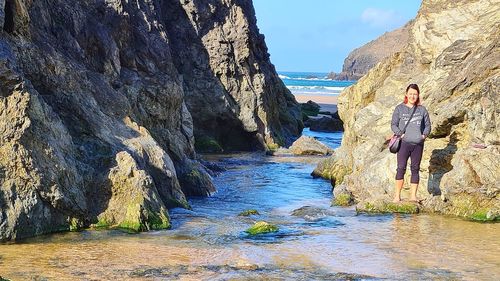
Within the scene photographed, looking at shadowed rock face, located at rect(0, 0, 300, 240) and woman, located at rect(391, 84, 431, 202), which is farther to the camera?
woman, located at rect(391, 84, 431, 202)

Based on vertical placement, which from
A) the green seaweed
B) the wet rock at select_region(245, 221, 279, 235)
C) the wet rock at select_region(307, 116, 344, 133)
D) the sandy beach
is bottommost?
the wet rock at select_region(245, 221, 279, 235)

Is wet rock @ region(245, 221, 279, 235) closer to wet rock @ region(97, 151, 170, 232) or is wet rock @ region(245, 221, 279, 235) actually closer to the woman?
wet rock @ region(97, 151, 170, 232)

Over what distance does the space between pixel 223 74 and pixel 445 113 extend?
24758 mm

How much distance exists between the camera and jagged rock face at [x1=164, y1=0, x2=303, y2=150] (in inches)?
1519

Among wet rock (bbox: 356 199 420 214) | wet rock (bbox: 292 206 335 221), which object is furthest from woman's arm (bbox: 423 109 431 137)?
wet rock (bbox: 292 206 335 221)

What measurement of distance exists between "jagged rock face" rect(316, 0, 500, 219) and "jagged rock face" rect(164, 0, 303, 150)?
14858mm

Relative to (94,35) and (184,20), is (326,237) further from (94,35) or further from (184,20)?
(184,20)

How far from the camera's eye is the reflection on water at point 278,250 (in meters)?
9.70

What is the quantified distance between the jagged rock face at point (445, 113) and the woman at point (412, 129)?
0.75 metres

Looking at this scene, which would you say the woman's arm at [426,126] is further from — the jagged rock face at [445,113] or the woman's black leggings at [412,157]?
the jagged rock face at [445,113]

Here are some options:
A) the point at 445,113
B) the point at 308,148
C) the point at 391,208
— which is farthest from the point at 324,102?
the point at 391,208

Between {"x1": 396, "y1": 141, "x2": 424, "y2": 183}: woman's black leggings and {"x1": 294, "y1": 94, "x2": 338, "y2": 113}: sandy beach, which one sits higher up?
{"x1": 294, "y1": 94, "x2": 338, "y2": 113}: sandy beach

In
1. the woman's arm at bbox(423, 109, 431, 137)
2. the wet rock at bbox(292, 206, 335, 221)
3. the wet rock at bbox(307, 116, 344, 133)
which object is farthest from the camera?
the wet rock at bbox(307, 116, 344, 133)

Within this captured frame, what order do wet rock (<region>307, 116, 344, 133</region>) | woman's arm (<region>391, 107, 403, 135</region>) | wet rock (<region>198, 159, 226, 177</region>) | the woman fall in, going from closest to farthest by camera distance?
the woman < woman's arm (<region>391, 107, 403, 135</region>) < wet rock (<region>198, 159, 226, 177</region>) < wet rock (<region>307, 116, 344, 133</region>)
